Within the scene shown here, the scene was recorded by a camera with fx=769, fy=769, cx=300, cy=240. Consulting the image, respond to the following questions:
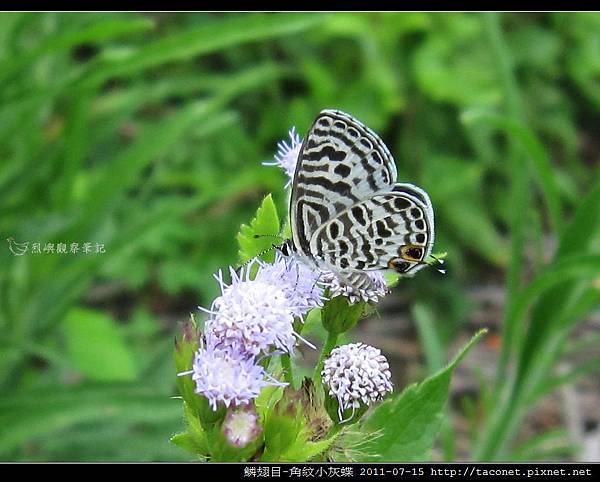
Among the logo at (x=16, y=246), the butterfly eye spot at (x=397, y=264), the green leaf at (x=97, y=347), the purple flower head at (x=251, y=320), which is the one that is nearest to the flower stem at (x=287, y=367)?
the purple flower head at (x=251, y=320)

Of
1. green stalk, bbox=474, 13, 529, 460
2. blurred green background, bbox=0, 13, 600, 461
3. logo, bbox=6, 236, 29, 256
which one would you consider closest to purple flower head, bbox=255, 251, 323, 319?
blurred green background, bbox=0, 13, 600, 461

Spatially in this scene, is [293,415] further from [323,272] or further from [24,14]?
[24,14]

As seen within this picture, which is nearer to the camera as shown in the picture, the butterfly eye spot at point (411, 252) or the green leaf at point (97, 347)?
the butterfly eye spot at point (411, 252)

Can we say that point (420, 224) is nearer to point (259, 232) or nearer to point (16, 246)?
point (259, 232)

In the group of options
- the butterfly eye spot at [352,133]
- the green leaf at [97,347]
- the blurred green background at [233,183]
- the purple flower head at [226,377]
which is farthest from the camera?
the green leaf at [97,347]

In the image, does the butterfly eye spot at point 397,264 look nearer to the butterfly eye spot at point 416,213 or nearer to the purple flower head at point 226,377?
the butterfly eye spot at point 416,213
